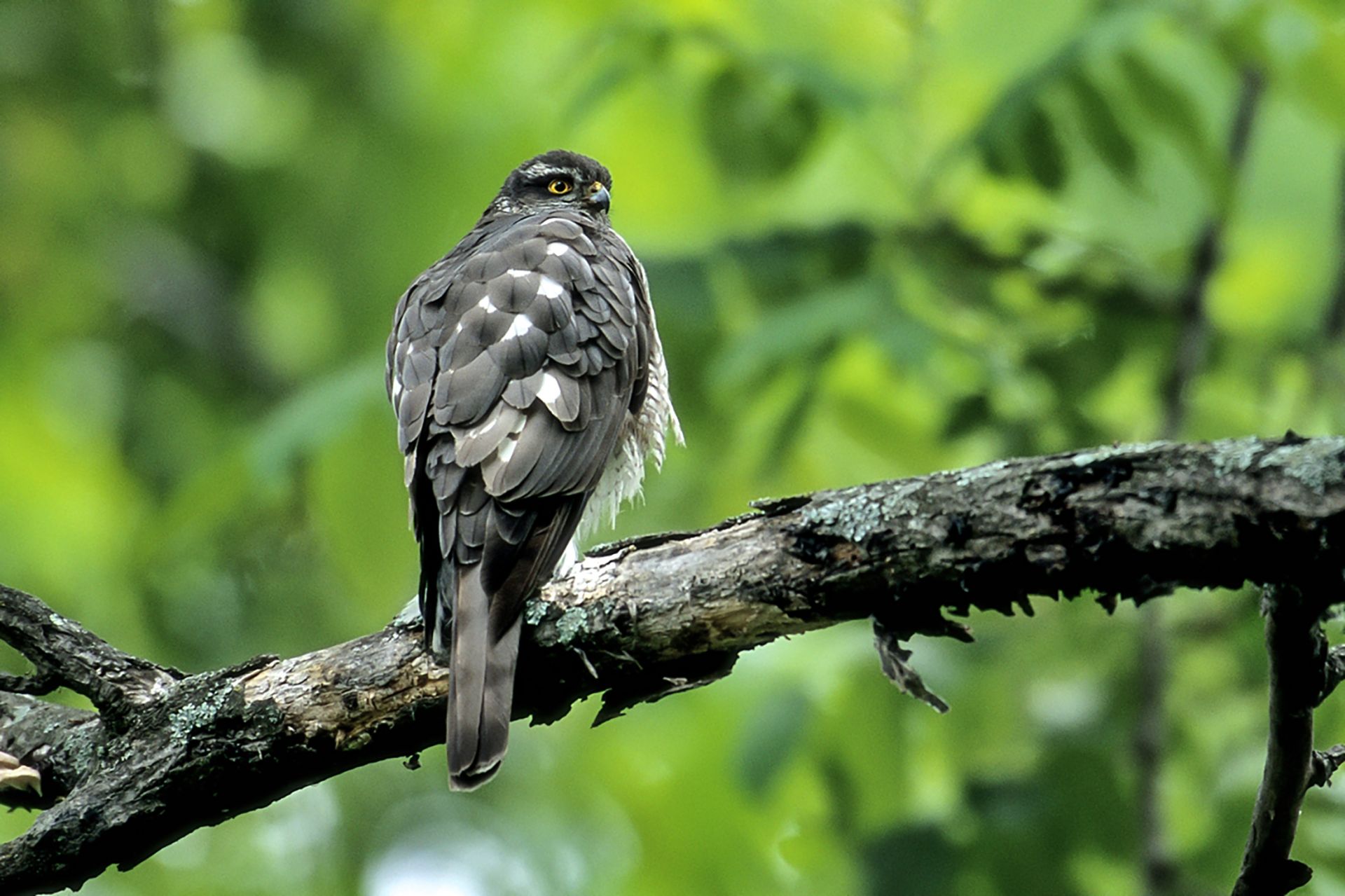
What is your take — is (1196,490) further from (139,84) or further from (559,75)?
(139,84)

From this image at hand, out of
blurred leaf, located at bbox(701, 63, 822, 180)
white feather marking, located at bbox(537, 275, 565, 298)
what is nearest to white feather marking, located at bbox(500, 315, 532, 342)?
white feather marking, located at bbox(537, 275, 565, 298)

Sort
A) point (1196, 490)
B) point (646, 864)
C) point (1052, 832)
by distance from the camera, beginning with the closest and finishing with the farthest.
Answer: point (1196, 490)
point (1052, 832)
point (646, 864)

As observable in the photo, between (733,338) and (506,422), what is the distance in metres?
1.90

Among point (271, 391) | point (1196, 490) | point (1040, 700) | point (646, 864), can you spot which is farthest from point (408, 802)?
point (1196, 490)

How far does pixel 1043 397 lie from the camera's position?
647cm

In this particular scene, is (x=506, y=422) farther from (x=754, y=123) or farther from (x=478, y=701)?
(x=754, y=123)

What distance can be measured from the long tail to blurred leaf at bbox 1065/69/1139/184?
10.7ft

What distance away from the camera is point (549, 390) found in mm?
4238

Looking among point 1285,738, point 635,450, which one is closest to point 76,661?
point 635,450

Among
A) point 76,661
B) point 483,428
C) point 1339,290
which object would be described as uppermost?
point 1339,290

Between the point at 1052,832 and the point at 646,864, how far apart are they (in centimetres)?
177

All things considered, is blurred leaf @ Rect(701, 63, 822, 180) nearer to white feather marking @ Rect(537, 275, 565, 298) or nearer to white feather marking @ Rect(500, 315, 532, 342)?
white feather marking @ Rect(537, 275, 565, 298)

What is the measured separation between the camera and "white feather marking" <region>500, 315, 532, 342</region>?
4406 mm

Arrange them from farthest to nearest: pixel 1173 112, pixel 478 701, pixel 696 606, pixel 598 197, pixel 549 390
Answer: pixel 598 197, pixel 1173 112, pixel 549 390, pixel 478 701, pixel 696 606
